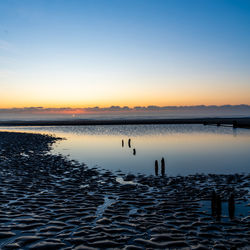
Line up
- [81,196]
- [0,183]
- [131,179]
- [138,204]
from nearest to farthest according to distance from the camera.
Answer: [138,204], [81,196], [0,183], [131,179]

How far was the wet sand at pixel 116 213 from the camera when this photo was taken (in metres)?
9.42

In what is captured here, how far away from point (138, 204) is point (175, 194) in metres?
3.22

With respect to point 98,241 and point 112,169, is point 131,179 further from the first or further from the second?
point 98,241

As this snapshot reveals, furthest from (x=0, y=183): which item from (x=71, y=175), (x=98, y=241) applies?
(x=98, y=241)

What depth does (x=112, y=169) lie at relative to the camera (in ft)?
85.0

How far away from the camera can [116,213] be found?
12531 millimetres

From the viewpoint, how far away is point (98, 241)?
9.37 metres

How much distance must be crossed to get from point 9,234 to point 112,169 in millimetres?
16460

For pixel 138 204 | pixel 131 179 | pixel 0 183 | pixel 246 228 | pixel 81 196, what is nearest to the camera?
pixel 246 228

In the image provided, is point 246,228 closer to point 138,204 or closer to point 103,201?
point 138,204

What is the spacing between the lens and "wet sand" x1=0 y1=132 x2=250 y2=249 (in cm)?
942

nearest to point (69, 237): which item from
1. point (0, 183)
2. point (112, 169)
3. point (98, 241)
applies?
point (98, 241)

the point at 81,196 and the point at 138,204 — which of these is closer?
the point at 138,204

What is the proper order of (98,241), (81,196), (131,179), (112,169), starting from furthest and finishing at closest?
(112,169)
(131,179)
(81,196)
(98,241)
